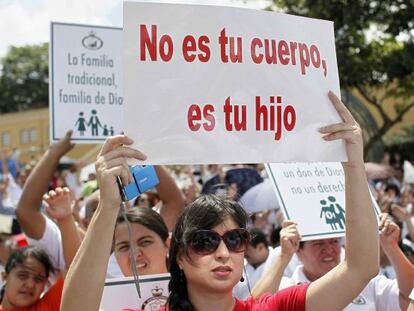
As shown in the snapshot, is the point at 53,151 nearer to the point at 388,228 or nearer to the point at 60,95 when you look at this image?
the point at 60,95

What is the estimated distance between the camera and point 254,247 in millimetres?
5938

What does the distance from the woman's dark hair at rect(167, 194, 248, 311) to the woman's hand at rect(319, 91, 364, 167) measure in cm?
41

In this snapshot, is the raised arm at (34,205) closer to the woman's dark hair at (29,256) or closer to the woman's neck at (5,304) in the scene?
the woman's dark hair at (29,256)

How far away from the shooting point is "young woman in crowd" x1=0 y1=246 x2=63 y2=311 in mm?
3432

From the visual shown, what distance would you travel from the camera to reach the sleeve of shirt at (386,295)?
3.40 meters

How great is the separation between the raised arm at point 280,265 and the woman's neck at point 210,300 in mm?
755

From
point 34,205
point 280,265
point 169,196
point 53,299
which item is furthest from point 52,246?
point 280,265

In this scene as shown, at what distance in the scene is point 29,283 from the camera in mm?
3541

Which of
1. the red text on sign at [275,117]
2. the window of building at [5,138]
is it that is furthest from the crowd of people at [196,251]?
the window of building at [5,138]

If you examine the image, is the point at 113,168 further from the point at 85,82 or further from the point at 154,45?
the point at 85,82

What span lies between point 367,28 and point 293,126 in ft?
48.6

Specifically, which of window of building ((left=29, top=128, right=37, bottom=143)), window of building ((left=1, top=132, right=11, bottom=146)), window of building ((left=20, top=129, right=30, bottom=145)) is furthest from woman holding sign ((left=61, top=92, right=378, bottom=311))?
window of building ((left=1, top=132, right=11, bottom=146))

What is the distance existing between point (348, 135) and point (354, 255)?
0.42 meters

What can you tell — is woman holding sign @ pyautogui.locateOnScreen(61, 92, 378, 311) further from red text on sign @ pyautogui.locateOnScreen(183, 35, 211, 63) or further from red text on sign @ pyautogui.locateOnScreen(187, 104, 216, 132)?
red text on sign @ pyautogui.locateOnScreen(183, 35, 211, 63)
